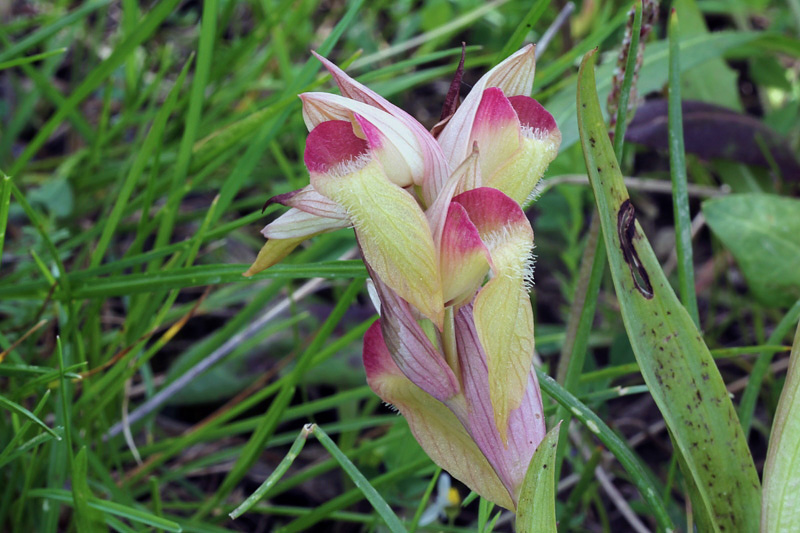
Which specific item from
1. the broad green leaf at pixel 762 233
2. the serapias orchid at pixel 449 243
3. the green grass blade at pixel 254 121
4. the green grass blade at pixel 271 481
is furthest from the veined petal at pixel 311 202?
the broad green leaf at pixel 762 233

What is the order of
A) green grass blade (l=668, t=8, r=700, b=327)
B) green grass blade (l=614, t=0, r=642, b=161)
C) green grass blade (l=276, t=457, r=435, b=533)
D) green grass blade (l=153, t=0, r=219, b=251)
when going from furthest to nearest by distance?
Result: green grass blade (l=153, t=0, r=219, b=251) → green grass blade (l=276, t=457, r=435, b=533) → green grass blade (l=668, t=8, r=700, b=327) → green grass blade (l=614, t=0, r=642, b=161)

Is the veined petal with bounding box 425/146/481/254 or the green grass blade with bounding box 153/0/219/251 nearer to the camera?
the veined petal with bounding box 425/146/481/254

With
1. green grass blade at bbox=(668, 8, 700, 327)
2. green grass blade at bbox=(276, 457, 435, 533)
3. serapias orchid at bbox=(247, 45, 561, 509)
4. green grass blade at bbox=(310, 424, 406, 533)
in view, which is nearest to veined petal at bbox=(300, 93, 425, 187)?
serapias orchid at bbox=(247, 45, 561, 509)

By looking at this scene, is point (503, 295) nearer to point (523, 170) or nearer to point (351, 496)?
point (523, 170)

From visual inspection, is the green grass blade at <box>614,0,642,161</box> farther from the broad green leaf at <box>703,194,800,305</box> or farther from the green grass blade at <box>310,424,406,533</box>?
the broad green leaf at <box>703,194,800,305</box>

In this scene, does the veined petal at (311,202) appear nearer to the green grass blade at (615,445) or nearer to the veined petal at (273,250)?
the veined petal at (273,250)

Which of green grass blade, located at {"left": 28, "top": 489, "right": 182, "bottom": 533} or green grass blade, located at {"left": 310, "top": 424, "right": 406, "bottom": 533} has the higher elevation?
green grass blade, located at {"left": 310, "top": 424, "right": 406, "bottom": 533}

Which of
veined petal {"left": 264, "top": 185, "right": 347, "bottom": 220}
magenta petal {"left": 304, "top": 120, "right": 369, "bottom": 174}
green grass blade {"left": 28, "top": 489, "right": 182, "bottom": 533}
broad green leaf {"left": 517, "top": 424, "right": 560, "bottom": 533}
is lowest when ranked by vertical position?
green grass blade {"left": 28, "top": 489, "right": 182, "bottom": 533}

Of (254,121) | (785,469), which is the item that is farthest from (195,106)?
(785,469)
